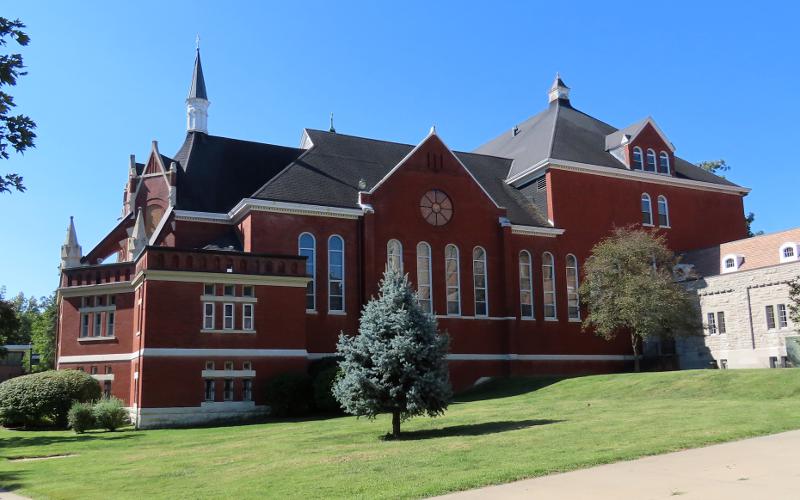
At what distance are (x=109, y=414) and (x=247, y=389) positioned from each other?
580 centimetres

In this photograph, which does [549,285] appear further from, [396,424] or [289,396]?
[396,424]

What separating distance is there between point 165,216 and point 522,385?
2005cm

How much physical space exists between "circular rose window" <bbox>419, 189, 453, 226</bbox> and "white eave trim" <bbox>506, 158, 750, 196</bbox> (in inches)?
302

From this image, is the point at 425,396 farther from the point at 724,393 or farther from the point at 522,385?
the point at 522,385

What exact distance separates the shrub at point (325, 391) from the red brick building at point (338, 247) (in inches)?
97.0

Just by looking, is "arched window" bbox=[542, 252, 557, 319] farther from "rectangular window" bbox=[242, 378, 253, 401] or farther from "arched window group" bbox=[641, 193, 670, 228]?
"rectangular window" bbox=[242, 378, 253, 401]

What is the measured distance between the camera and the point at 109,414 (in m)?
30.5

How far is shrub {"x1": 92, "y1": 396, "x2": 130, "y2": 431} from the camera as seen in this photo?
30.3 meters

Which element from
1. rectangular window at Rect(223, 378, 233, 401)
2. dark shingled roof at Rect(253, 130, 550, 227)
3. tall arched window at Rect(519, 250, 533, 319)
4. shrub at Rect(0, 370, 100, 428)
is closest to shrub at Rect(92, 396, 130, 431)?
shrub at Rect(0, 370, 100, 428)

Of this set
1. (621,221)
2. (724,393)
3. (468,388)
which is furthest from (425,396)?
(621,221)

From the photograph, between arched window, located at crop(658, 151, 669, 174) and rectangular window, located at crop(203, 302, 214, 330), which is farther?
arched window, located at crop(658, 151, 669, 174)

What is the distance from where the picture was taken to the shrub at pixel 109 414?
3031cm

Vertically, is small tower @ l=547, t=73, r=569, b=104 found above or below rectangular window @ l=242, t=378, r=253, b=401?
above

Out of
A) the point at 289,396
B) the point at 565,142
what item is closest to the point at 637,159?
the point at 565,142
